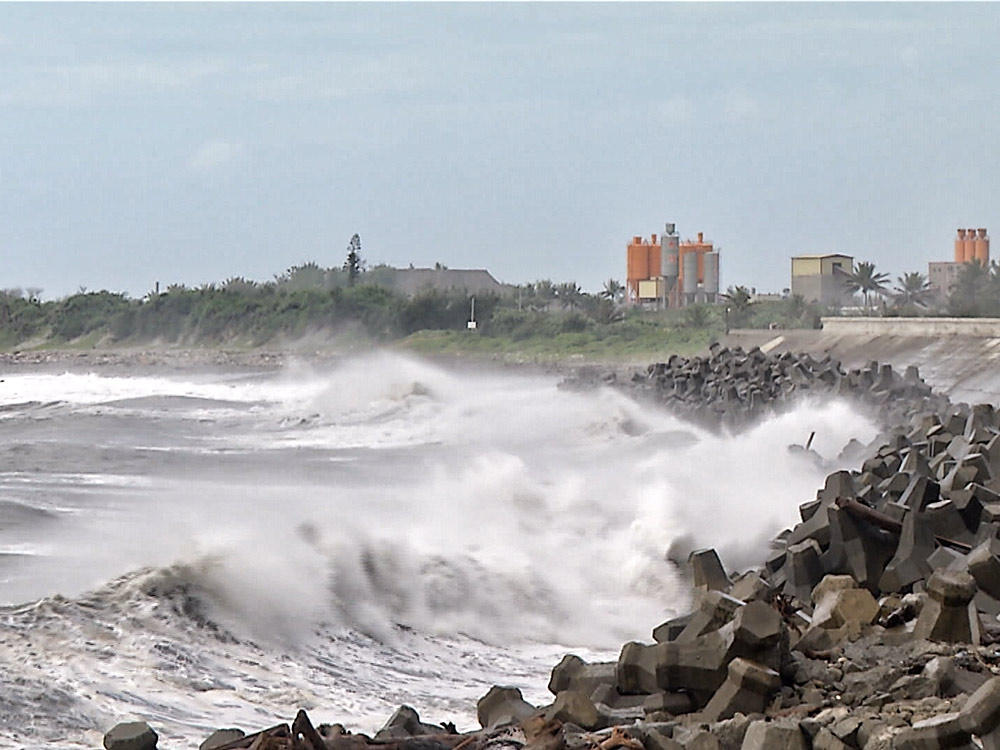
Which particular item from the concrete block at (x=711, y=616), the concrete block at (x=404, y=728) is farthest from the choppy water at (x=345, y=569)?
the concrete block at (x=711, y=616)

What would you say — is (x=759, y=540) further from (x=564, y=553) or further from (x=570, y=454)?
(x=570, y=454)

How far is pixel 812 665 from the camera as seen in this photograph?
3473 mm

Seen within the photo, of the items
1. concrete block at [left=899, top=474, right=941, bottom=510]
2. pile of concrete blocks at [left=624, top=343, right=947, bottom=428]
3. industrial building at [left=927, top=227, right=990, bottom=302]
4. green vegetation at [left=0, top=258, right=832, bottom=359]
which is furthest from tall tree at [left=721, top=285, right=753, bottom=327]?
concrete block at [left=899, top=474, right=941, bottom=510]

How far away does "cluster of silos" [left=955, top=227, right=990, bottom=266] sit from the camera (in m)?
48.6

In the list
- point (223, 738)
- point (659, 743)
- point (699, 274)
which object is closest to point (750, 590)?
point (659, 743)

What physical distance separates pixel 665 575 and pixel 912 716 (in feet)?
15.3

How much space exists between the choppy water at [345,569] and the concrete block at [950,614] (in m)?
1.60

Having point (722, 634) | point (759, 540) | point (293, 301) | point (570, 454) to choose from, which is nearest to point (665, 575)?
point (759, 540)

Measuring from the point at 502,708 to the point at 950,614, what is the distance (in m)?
1.24

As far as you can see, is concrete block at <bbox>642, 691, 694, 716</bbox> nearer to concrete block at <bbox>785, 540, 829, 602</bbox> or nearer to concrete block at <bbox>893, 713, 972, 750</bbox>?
concrete block at <bbox>893, 713, 972, 750</bbox>

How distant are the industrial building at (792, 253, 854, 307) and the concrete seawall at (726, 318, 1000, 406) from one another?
2853 cm

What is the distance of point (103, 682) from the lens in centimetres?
482

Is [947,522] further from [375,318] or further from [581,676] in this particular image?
[375,318]

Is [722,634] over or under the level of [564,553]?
over
